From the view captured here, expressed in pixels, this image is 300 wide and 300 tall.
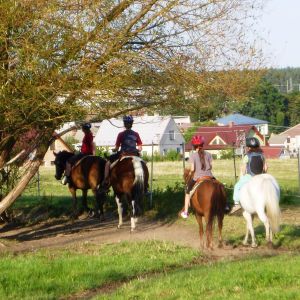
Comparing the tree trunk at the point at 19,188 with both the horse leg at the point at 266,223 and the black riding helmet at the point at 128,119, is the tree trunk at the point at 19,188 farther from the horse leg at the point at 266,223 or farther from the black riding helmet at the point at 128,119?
the horse leg at the point at 266,223

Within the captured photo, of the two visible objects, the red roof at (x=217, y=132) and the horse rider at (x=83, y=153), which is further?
the red roof at (x=217, y=132)

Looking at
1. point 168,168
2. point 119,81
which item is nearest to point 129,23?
point 119,81

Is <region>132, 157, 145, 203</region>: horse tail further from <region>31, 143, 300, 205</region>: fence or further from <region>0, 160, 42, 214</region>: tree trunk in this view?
<region>31, 143, 300, 205</region>: fence

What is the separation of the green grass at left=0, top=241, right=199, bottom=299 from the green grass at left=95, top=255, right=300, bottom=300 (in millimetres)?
788

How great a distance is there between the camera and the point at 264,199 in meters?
14.8

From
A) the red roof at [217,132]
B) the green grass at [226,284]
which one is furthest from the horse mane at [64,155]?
the red roof at [217,132]

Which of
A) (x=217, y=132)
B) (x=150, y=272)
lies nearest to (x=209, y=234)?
(x=150, y=272)

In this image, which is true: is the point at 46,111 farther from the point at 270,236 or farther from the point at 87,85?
the point at 270,236

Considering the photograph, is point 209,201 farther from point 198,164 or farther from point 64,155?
point 64,155

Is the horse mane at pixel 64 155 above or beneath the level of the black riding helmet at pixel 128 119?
beneath

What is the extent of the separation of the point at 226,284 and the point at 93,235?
779 cm

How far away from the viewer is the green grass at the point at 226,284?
9.84m

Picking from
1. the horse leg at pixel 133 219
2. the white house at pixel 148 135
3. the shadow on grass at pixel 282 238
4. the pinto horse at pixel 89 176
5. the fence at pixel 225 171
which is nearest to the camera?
the shadow on grass at pixel 282 238

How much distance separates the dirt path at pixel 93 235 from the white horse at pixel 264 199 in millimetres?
541
